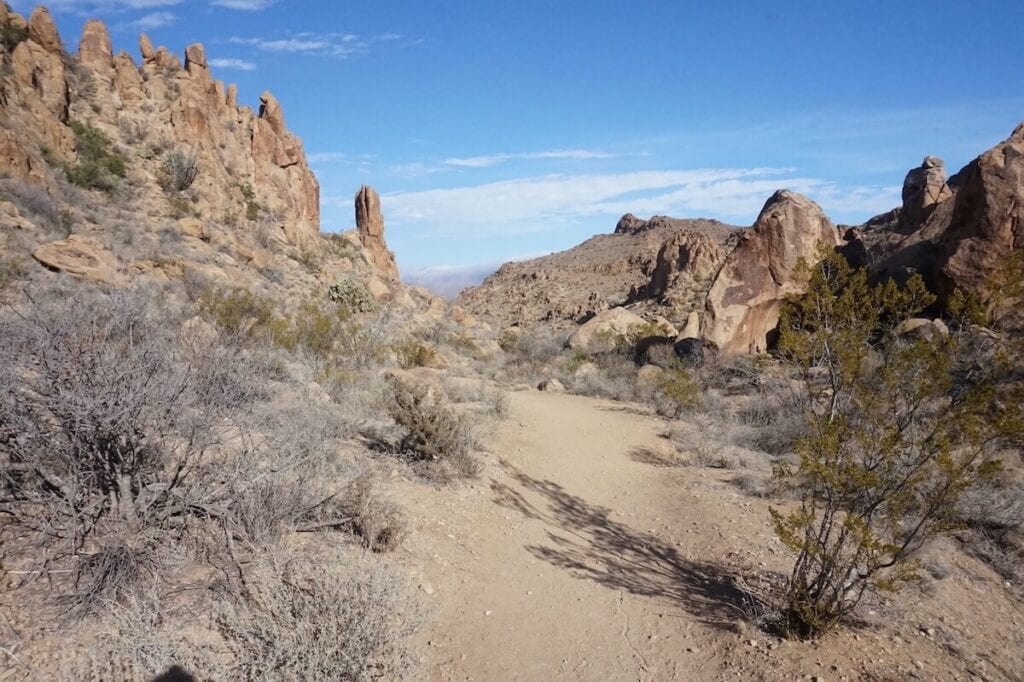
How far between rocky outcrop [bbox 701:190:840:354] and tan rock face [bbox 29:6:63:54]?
2593 cm

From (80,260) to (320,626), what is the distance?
13.0 m

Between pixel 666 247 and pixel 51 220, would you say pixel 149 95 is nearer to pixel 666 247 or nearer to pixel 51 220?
pixel 51 220

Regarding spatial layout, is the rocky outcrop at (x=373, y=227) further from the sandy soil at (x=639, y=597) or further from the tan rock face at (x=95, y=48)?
the sandy soil at (x=639, y=597)

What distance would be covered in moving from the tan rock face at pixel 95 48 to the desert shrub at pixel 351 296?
1436 cm

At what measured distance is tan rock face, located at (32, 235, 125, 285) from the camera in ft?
39.7

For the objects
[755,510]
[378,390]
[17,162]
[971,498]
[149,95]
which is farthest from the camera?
[149,95]

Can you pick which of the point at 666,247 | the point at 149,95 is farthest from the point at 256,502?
the point at 666,247

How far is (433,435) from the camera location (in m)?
7.11

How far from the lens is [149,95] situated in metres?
25.9

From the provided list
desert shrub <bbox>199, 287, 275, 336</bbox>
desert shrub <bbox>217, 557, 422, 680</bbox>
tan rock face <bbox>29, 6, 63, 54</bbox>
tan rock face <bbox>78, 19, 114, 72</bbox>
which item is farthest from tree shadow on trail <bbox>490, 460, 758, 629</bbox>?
tan rock face <bbox>78, 19, 114, 72</bbox>

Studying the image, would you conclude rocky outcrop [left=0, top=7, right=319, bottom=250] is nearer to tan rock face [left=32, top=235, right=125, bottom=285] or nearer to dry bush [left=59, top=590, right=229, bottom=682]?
tan rock face [left=32, top=235, right=125, bottom=285]

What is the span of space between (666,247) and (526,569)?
33030mm

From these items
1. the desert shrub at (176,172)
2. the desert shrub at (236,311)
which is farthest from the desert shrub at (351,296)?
the desert shrub at (236,311)

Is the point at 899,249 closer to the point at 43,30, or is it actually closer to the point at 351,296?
the point at 351,296
